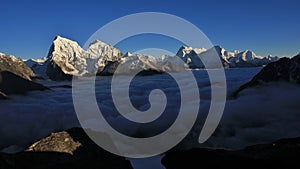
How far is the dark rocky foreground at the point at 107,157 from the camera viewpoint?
418 inches

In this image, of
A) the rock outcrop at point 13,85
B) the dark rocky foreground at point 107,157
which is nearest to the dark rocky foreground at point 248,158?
the dark rocky foreground at point 107,157

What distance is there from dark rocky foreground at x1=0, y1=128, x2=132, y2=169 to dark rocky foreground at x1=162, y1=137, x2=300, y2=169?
2741mm

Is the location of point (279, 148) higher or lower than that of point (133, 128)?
higher

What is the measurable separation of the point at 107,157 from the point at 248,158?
20.5 feet

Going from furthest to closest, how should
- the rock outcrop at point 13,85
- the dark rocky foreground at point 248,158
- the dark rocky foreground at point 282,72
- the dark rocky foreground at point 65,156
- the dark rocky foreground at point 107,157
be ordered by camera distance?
1. the rock outcrop at point 13,85
2. the dark rocky foreground at point 282,72
3. the dark rocky foreground at point 65,156
4. the dark rocky foreground at point 107,157
5. the dark rocky foreground at point 248,158

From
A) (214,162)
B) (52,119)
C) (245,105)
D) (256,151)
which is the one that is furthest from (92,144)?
(245,105)

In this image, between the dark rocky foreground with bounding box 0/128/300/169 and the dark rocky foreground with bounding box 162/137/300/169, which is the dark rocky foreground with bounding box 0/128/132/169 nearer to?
the dark rocky foreground with bounding box 0/128/300/169

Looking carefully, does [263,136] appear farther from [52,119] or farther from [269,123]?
[52,119]

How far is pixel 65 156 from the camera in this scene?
38.8 feet

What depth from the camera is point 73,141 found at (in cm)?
1303

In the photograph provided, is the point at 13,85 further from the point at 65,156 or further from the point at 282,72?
the point at 65,156

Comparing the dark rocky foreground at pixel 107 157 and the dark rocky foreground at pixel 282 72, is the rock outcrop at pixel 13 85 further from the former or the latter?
the dark rocky foreground at pixel 107 157

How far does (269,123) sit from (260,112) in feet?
16.1

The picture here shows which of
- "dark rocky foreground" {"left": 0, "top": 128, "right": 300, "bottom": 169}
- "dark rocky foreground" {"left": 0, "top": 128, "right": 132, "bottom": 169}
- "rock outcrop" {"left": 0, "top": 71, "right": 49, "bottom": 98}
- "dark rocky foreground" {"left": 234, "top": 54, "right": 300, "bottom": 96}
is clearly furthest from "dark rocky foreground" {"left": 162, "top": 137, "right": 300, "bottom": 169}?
"rock outcrop" {"left": 0, "top": 71, "right": 49, "bottom": 98}
